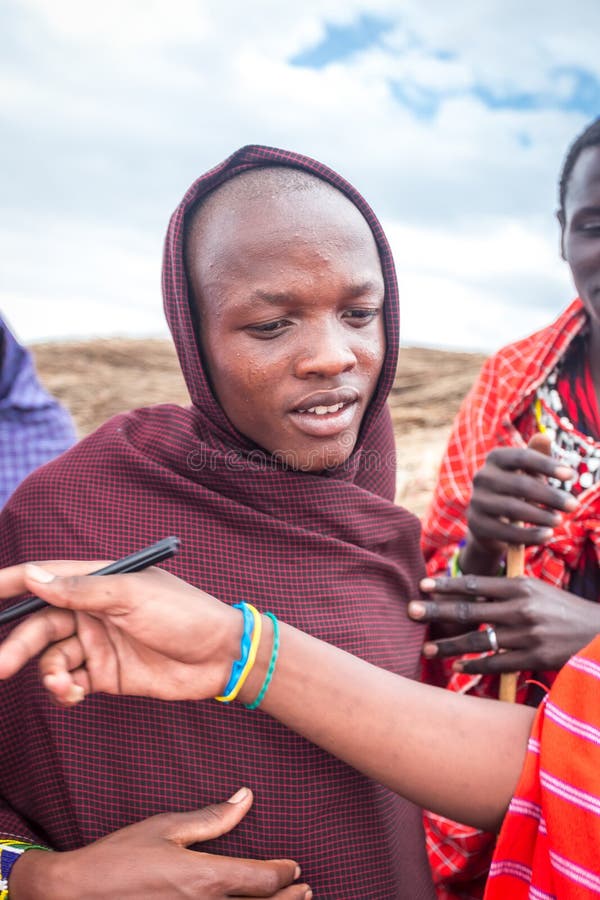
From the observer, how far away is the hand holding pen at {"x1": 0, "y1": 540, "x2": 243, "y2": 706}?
127 cm

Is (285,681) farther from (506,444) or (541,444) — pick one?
(506,444)

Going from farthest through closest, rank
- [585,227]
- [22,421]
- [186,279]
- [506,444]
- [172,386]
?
1. [172,386]
2. [22,421]
3. [506,444]
4. [585,227]
5. [186,279]

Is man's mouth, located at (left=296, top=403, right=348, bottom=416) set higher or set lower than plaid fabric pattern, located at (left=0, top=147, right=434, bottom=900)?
higher

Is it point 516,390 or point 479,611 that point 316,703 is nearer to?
point 479,611

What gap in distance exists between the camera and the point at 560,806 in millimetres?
1313

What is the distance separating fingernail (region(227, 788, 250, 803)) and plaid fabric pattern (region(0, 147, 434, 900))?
3cm

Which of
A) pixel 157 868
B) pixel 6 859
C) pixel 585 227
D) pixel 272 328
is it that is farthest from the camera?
pixel 585 227

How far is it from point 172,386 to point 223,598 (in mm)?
6894

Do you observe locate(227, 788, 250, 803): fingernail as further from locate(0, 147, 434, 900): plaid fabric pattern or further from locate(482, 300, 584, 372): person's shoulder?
locate(482, 300, 584, 372): person's shoulder

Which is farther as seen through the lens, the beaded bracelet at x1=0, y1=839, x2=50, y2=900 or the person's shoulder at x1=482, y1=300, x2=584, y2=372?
the person's shoulder at x1=482, y1=300, x2=584, y2=372

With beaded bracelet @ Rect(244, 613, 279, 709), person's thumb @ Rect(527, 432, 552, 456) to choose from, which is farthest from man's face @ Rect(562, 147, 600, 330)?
beaded bracelet @ Rect(244, 613, 279, 709)

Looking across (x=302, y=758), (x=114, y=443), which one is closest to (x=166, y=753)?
(x=302, y=758)

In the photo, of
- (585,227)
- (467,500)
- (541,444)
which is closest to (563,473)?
(541,444)

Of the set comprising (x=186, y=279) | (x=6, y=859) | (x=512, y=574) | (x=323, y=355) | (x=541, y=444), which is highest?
(x=186, y=279)
